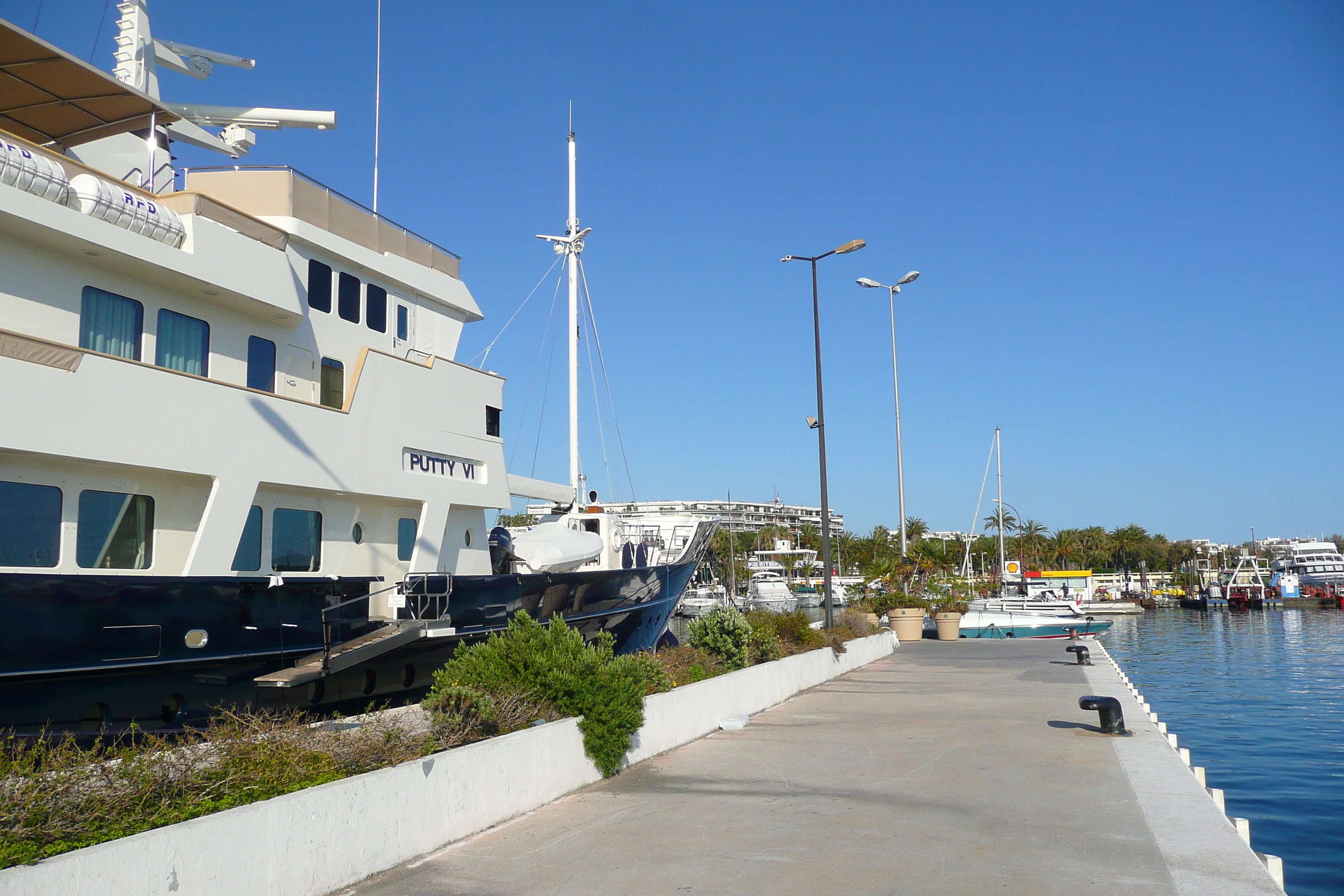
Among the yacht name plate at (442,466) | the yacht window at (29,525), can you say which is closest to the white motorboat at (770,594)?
the yacht name plate at (442,466)

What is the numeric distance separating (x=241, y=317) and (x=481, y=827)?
7.73 meters

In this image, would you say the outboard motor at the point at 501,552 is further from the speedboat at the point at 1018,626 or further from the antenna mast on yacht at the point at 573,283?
the speedboat at the point at 1018,626

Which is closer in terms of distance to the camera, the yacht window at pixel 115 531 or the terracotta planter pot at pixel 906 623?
the yacht window at pixel 115 531

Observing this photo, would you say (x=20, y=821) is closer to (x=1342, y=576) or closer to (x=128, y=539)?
(x=128, y=539)

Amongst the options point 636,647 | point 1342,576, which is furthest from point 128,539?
point 1342,576

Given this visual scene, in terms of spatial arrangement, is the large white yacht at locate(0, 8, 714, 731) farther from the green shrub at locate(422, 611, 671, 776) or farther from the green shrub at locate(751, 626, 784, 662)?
the green shrub at locate(751, 626, 784, 662)

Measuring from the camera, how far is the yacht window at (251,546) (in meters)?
11.3

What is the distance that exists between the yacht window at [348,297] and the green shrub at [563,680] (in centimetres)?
655

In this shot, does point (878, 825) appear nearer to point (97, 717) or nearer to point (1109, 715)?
point (1109, 715)

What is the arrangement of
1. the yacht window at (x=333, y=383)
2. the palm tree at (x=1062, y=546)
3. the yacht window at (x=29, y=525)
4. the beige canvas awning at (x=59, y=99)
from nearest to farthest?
the yacht window at (x=29, y=525)
the beige canvas awning at (x=59, y=99)
the yacht window at (x=333, y=383)
the palm tree at (x=1062, y=546)

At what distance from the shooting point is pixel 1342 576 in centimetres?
10425

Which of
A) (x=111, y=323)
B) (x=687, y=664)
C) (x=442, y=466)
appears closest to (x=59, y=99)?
(x=111, y=323)

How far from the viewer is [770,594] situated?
73688mm

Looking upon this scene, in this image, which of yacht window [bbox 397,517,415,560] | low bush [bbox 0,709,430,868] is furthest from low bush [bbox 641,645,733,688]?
low bush [bbox 0,709,430,868]
